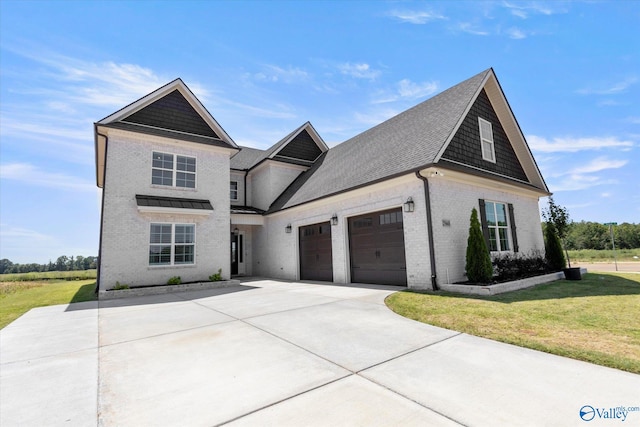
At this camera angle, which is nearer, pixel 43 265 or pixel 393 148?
pixel 393 148

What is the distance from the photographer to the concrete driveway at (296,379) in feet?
8.11

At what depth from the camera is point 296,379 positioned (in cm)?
314

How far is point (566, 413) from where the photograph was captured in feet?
7.81

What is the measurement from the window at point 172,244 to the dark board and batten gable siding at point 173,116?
15.9 ft

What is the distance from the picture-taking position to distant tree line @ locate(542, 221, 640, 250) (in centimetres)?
6137

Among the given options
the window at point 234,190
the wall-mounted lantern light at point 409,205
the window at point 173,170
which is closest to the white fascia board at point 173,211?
the window at point 173,170

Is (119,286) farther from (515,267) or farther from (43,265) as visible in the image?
(43,265)

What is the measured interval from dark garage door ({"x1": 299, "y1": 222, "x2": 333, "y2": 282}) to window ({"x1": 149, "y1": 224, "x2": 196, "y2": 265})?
5418 mm

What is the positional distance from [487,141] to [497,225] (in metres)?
3.78

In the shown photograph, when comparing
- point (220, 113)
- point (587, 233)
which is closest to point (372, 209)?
point (220, 113)

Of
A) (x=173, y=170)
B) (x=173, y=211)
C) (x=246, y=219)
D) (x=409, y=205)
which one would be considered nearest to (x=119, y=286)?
(x=173, y=211)

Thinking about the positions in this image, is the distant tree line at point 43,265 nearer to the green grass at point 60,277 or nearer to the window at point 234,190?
the green grass at point 60,277

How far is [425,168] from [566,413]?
741 cm

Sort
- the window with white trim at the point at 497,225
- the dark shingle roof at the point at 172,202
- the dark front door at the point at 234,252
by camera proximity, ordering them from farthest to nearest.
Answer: the dark front door at the point at 234,252, the dark shingle roof at the point at 172,202, the window with white trim at the point at 497,225
